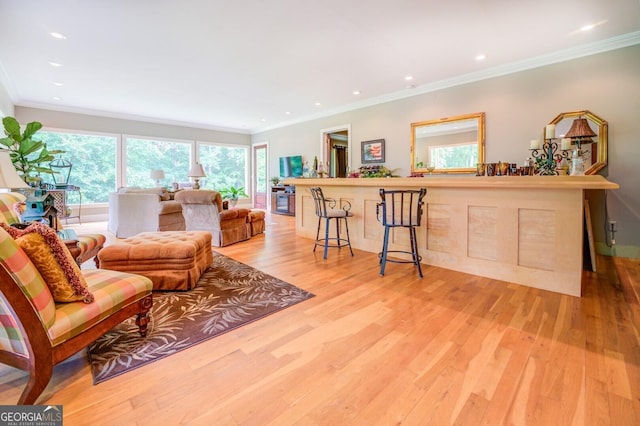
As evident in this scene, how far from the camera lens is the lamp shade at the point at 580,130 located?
12.6 feet

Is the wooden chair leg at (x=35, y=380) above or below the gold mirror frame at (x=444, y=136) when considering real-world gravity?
below

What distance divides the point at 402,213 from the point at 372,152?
12.1ft

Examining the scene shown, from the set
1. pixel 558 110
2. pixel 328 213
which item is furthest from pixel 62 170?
pixel 558 110

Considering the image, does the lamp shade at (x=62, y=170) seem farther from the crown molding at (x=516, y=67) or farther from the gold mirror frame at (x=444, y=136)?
the gold mirror frame at (x=444, y=136)

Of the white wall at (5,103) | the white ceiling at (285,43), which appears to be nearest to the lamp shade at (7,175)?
the white ceiling at (285,43)

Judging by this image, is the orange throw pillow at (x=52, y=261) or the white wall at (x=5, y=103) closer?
the orange throw pillow at (x=52, y=261)

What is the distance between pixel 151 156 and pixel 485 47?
844 cm

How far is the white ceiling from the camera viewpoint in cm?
311

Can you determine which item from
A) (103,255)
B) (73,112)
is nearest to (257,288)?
(103,255)

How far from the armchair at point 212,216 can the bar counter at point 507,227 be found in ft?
7.22

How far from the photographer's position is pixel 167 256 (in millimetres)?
2707

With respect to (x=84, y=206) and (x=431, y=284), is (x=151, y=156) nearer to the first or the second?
(x=84, y=206)

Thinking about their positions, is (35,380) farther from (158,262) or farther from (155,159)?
(155,159)

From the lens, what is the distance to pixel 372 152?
6.56 m
